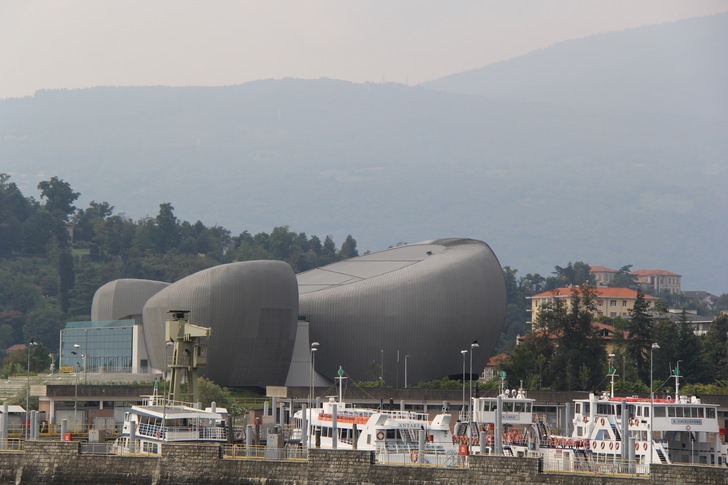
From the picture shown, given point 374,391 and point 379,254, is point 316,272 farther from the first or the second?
point 374,391

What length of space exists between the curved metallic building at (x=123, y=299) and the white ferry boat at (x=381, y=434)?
7455 cm

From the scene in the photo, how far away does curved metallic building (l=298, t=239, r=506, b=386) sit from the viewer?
120 metres

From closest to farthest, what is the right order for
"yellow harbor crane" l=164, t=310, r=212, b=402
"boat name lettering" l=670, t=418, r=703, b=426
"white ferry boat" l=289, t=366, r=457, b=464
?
"white ferry boat" l=289, t=366, r=457, b=464
"boat name lettering" l=670, t=418, r=703, b=426
"yellow harbor crane" l=164, t=310, r=212, b=402

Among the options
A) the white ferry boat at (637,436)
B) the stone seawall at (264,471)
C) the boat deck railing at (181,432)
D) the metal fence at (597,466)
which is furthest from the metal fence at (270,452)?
the metal fence at (597,466)

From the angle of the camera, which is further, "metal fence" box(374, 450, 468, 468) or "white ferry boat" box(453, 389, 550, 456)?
"white ferry boat" box(453, 389, 550, 456)

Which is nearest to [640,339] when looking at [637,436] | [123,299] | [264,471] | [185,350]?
[123,299]

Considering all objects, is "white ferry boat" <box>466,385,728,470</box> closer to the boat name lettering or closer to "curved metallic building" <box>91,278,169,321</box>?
the boat name lettering

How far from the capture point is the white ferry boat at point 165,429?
48.7 m

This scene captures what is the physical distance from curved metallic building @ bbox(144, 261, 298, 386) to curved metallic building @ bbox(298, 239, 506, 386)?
860 cm

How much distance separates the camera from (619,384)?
322 feet

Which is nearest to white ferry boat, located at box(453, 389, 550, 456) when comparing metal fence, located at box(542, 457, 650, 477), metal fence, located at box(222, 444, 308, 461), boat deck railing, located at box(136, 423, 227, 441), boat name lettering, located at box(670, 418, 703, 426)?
metal fence, located at box(542, 457, 650, 477)

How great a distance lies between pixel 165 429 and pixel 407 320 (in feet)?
240

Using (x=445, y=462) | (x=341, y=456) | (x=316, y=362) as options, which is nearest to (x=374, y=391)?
(x=316, y=362)

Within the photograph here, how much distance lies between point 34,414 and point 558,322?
232ft
